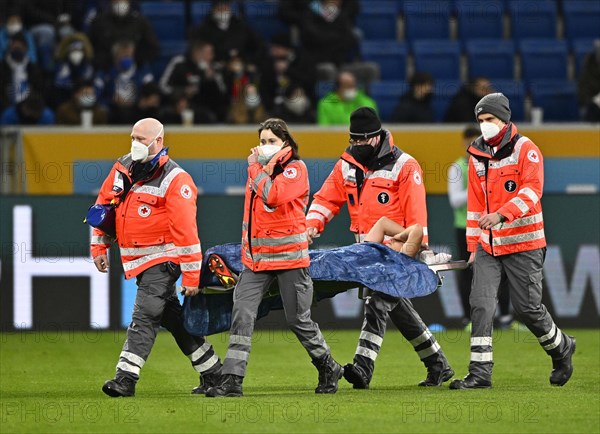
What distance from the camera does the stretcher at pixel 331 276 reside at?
10242 millimetres

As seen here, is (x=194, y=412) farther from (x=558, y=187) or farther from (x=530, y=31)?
(x=530, y=31)

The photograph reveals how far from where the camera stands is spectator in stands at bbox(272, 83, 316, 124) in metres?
18.2

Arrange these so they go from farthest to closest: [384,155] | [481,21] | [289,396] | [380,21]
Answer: [481,21] < [380,21] < [384,155] < [289,396]

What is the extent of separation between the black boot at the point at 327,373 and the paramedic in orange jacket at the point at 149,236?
3.42 ft

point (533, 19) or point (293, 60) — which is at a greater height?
point (533, 19)

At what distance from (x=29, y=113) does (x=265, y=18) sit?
4.48 metres

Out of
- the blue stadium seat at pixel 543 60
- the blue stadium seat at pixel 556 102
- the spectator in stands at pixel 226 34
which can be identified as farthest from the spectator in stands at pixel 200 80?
the blue stadium seat at pixel 543 60

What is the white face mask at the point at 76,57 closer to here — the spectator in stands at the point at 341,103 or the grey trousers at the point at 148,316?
the spectator in stands at the point at 341,103

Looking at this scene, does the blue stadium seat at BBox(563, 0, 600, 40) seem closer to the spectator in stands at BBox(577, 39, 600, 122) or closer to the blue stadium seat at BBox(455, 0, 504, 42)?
the blue stadium seat at BBox(455, 0, 504, 42)

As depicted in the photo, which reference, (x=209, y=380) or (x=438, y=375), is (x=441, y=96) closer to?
(x=438, y=375)

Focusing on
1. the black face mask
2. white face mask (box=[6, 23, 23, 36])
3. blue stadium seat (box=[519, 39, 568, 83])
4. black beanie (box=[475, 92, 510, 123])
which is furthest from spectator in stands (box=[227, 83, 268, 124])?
black beanie (box=[475, 92, 510, 123])

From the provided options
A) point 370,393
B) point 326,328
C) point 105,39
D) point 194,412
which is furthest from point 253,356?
point 105,39

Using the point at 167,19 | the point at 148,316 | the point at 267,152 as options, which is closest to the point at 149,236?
the point at 148,316

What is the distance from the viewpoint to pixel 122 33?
19.5 meters
